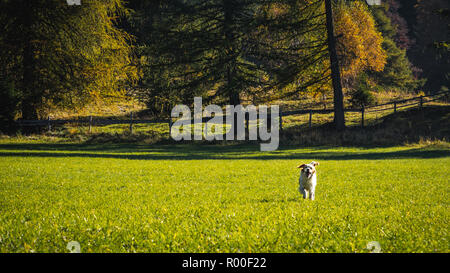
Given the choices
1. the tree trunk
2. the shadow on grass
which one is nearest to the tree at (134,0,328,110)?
the tree trunk

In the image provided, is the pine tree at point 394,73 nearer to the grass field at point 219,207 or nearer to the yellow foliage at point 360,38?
the yellow foliage at point 360,38

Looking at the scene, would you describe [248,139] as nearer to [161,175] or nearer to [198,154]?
[198,154]

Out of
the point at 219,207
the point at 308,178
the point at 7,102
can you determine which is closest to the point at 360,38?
the point at 308,178

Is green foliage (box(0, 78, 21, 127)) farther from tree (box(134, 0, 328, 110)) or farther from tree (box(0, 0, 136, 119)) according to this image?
tree (box(134, 0, 328, 110))

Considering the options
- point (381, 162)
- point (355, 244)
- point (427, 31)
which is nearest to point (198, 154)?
point (381, 162)

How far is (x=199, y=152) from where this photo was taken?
996 inches

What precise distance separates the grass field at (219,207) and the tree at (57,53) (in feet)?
43.8

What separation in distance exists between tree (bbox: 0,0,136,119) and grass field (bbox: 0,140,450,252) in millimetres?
13346

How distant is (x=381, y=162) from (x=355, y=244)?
15387 mm

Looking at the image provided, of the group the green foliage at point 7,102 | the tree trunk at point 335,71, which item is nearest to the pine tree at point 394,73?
the tree trunk at point 335,71

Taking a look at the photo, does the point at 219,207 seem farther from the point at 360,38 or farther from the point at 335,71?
the point at 360,38

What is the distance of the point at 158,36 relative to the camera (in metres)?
33.2

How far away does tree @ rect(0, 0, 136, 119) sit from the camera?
28766 mm
